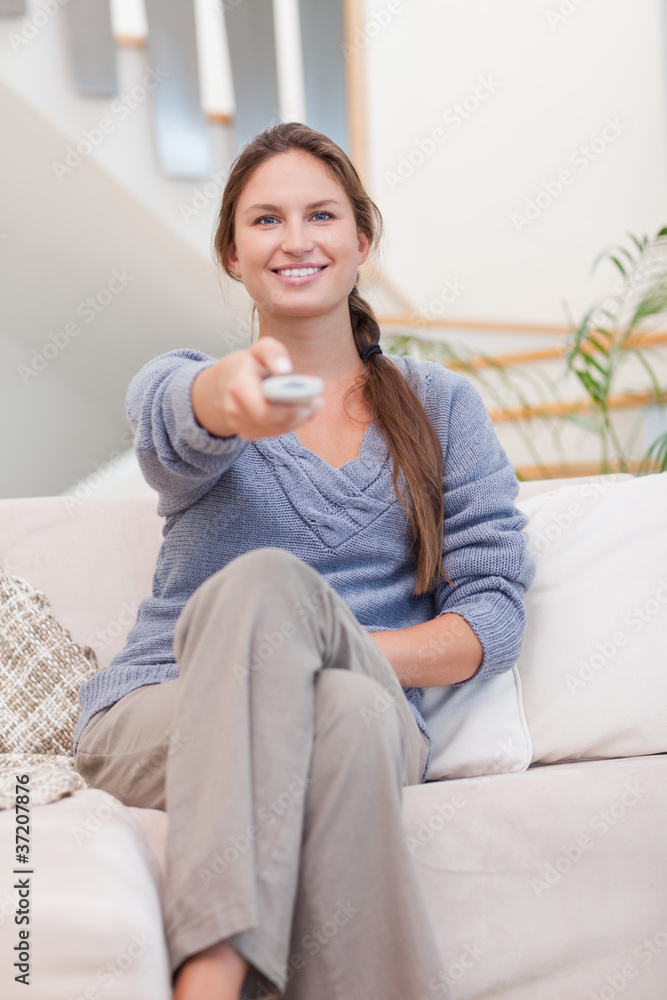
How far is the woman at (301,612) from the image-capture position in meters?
0.76

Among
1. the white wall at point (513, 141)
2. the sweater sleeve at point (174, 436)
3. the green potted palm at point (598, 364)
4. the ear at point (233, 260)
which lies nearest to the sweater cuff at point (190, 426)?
the sweater sleeve at point (174, 436)

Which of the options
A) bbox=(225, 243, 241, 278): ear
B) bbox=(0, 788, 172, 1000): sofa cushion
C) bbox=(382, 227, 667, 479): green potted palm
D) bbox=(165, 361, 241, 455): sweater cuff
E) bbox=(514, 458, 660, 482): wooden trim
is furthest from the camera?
bbox=(514, 458, 660, 482): wooden trim

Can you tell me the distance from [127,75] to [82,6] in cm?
22

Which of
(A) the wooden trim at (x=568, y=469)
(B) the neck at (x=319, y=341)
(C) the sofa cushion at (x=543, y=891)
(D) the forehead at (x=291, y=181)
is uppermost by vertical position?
(D) the forehead at (x=291, y=181)

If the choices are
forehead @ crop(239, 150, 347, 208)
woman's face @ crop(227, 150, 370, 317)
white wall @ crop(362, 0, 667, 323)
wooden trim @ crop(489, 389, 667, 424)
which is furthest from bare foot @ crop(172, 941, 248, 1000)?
white wall @ crop(362, 0, 667, 323)

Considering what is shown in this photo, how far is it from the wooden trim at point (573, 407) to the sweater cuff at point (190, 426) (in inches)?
66.8

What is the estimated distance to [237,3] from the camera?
2.94 m

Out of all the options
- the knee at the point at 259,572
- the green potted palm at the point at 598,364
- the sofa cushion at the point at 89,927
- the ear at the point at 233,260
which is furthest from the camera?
the green potted palm at the point at 598,364

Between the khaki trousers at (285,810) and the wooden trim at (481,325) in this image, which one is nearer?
the khaki trousers at (285,810)

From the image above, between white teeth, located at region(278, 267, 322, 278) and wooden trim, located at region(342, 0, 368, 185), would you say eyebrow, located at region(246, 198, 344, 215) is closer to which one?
white teeth, located at region(278, 267, 322, 278)

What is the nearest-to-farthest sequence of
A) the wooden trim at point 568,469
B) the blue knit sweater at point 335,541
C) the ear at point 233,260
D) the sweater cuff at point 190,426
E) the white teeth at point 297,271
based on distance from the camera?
the sweater cuff at point 190,426
the blue knit sweater at point 335,541
the white teeth at point 297,271
the ear at point 233,260
the wooden trim at point 568,469

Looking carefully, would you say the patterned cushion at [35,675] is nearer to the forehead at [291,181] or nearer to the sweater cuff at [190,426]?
the sweater cuff at [190,426]

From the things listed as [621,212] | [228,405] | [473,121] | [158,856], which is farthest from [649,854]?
[473,121]

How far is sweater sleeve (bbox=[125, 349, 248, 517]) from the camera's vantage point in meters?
0.94
